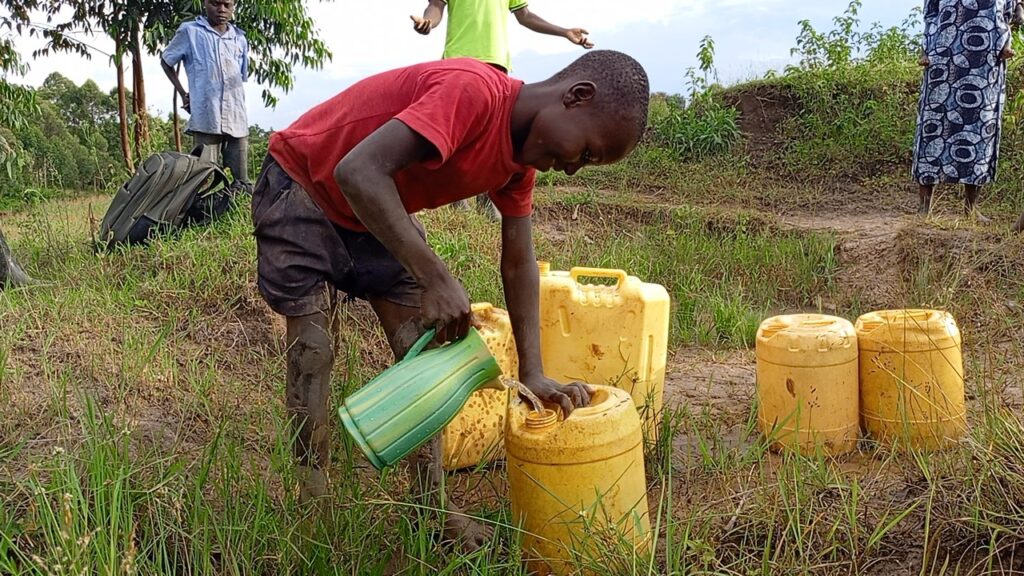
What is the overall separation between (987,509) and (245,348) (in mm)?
2591

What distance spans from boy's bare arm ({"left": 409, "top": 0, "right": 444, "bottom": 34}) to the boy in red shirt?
6.00ft

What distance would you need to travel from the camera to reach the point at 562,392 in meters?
1.88

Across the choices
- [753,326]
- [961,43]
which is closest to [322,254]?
[753,326]

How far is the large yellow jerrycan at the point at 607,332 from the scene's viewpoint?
8.14ft

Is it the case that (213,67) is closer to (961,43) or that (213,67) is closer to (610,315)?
(610,315)

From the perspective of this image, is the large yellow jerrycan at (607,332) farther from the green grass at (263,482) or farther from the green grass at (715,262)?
the green grass at (715,262)

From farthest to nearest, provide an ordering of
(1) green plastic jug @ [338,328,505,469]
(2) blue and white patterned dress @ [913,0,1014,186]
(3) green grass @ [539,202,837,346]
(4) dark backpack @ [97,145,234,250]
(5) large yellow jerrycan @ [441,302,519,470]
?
(2) blue and white patterned dress @ [913,0,1014,186] < (4) dark backpack @ [97,145,234,250] < (3) green grass @ [539,202,837,346] < (5) large yellow jerrycan @ [441,302,519,470] < (1) green plastic jug @ [338,328,505,469]

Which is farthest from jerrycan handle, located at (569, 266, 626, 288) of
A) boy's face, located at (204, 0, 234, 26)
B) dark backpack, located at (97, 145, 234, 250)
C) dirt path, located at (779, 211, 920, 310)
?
boy's face, located at (204, 0, 234, 26)

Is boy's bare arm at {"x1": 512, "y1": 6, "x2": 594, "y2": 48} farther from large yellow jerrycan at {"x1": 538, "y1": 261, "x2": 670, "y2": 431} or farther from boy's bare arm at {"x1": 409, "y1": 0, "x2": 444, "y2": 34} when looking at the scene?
large yellow jerrycan at {"x1": 538, "y1": 261, "x2": 670, "y2": 431}

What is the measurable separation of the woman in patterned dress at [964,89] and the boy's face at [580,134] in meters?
4.33

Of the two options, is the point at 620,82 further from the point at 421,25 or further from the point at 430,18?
the point at 430,18

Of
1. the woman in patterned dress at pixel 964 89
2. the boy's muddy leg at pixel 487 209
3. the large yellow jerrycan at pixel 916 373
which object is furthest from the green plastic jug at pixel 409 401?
the woman in patterned dress at pixel 964 89

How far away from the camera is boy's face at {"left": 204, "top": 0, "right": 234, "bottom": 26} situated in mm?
5176

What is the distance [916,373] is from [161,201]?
3.56 metres
